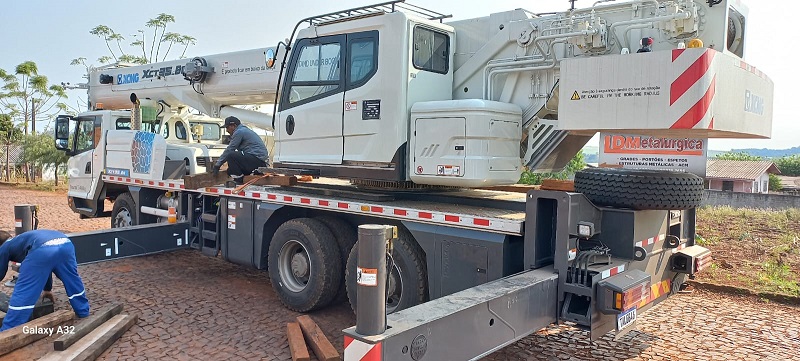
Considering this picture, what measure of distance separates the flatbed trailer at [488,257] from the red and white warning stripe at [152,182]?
138 centimetres

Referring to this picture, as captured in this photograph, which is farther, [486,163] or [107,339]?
[107,339]

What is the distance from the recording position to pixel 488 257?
15.3 feet

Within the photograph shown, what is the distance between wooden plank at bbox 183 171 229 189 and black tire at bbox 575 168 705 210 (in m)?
4.70

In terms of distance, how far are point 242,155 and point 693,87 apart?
214 inches

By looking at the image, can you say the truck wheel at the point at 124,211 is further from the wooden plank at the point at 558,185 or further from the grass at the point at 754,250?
the grass at the point at 754,250

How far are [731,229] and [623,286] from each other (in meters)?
9.95

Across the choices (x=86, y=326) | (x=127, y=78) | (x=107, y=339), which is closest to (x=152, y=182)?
(x=127, y=78)

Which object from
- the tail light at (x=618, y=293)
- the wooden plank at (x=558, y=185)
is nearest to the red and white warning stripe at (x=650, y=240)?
the tail light at (x=618, y=293)

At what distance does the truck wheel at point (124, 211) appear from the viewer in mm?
9555

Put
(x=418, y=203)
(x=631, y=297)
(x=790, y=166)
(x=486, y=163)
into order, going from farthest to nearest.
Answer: (x=790, y=166) < (x=418, y=203) < (x=486, y=163) < (x=631, y=297)

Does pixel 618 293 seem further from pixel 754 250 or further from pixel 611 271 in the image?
pixel 754 250

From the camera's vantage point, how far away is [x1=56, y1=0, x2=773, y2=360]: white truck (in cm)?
397

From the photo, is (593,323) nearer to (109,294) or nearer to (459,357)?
(459,357)

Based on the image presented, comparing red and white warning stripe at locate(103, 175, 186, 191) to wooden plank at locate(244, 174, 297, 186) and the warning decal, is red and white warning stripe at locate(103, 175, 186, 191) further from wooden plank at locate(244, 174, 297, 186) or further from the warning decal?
the warning decal
